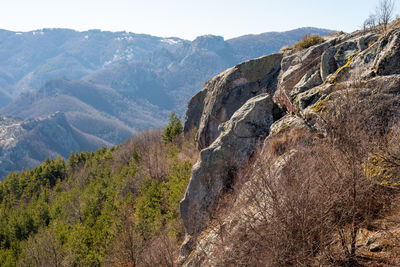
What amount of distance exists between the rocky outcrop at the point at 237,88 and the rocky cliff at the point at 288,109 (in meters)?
3.25

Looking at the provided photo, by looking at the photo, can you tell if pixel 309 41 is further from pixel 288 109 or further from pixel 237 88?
pixel 288 109

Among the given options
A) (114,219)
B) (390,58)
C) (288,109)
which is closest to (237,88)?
(288,109)

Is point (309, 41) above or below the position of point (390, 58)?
above

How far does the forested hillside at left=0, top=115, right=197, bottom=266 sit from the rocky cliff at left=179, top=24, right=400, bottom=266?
251 inches

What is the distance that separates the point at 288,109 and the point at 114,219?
69.6 feet

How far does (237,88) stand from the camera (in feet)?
89.1

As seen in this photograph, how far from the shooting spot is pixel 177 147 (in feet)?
132

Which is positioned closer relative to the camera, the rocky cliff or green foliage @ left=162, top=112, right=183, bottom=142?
the rocky cliff

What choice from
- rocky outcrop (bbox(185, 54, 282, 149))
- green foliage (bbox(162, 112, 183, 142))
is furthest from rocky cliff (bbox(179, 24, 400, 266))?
green foliage (bbox(162, 112, 183, 142))

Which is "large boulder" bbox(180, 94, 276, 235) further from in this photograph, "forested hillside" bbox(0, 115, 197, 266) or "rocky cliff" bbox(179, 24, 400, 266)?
"forested hillside" bbox(0, 115, 197, 266)

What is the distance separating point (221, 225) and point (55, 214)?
1621 inches

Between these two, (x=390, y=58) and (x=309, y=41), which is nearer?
(x=390, y=58)

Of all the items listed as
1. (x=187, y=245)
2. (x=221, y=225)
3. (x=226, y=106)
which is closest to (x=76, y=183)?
(x=226, y=106)

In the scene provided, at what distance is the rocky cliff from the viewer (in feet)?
39.4
